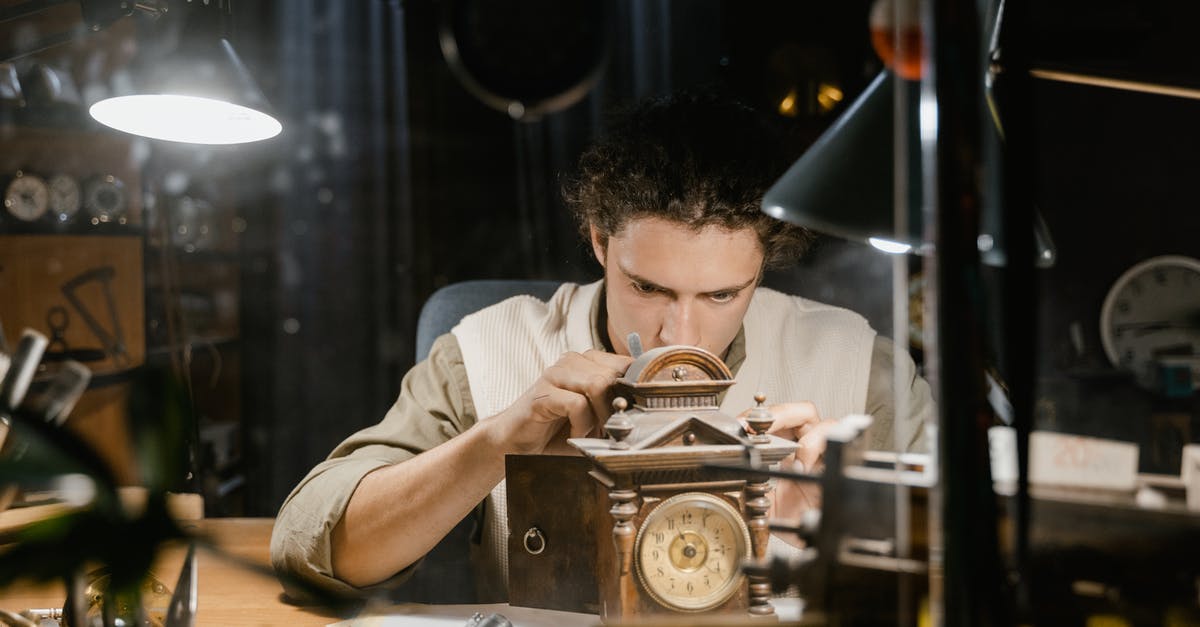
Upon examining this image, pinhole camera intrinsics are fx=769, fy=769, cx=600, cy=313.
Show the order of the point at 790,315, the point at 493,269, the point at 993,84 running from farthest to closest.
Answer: the point at 493,269, the point at 790,315, the point at 993,84

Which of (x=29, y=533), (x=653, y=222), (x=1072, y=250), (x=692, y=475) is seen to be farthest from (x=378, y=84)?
(x=29, y=533)

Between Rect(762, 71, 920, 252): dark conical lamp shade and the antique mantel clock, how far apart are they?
0.21m

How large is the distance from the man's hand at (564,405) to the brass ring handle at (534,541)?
138 millimetres

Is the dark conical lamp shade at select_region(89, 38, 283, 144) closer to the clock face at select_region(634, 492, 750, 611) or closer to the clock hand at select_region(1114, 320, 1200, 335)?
the clock face at select_region(634, 492, 750, 611)

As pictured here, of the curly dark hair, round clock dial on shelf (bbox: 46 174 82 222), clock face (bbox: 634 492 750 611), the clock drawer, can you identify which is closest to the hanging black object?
the curly dark hair

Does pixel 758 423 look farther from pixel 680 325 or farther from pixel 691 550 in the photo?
pixel 680 325

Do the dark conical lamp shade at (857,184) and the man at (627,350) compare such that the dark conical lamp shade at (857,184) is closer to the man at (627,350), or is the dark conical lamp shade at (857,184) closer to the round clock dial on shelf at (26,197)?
the man at (627,350)

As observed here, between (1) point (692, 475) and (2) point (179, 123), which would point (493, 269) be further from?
(1) point (692, 475)

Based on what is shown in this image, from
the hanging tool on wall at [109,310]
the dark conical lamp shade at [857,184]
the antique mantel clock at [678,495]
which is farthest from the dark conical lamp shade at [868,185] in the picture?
the hanging tool on wall at [109,310]

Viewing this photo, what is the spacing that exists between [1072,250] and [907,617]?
0.84m

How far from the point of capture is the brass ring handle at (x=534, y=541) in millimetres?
1021

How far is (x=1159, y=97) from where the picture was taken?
115 cm

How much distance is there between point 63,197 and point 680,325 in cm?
143

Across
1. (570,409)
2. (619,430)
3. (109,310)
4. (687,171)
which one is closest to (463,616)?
(570,409)
